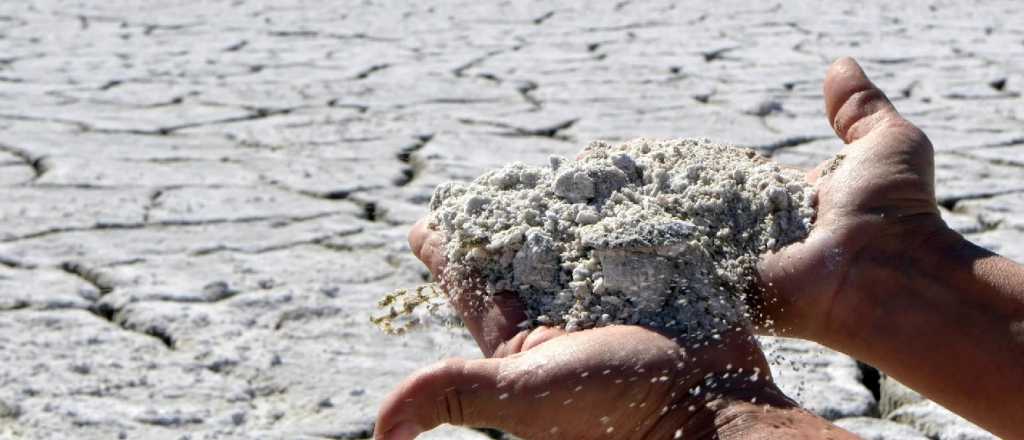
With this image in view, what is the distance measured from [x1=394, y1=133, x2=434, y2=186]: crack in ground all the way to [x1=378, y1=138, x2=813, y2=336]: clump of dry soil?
1870 mm

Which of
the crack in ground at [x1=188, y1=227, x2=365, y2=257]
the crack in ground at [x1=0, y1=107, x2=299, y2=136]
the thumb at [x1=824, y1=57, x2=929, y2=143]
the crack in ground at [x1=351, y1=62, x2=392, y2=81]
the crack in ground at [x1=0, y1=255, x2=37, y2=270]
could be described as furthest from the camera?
the crack in ground at [x1=351, y1=62, x2=392, y2=81]

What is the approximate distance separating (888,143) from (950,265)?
0.19 metres

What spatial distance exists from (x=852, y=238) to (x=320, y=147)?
269cm

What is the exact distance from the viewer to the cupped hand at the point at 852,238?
→ 5.90ft

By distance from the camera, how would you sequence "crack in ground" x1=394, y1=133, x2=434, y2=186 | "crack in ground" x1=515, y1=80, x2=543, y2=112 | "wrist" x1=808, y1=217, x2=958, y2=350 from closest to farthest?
"wrist" x1=808, y1=217, x2=958, y2=350
"crack in ground" x1=394, y1=133, x2=434, y2=186
"crack in ground" x1=515, y1=80, x2=543, y2=112

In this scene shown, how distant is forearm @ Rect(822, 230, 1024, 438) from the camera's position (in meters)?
1.75

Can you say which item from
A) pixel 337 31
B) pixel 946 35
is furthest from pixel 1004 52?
pixel 337 31

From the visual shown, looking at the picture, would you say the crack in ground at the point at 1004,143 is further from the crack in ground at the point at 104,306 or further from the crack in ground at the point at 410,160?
the crack in ground at the point at 104,306

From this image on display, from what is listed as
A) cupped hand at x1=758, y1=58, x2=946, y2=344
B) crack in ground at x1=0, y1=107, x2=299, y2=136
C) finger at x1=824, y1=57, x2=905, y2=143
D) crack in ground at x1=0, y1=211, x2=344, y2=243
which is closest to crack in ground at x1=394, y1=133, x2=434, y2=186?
crack in ground at x1=0, y1=211, x2=344, y2=243

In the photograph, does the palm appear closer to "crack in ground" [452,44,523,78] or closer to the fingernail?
the fingernail

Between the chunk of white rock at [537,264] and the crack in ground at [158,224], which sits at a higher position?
the chunk of white rock at [537,264]

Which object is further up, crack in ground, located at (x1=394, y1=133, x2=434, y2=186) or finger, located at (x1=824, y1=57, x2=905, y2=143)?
finger, located at (x1=824, y1=57, x2=905, y2=143)

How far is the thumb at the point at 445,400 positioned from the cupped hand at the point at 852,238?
441 millimetres

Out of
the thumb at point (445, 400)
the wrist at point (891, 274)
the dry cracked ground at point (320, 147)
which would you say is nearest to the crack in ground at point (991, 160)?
the dry cracked ground at point (320, 147)
